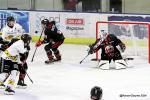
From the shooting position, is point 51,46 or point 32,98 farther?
point 51,46

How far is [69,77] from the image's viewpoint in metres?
9.02

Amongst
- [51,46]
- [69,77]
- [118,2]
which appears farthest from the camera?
[118,2]

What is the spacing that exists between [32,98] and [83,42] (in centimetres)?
626

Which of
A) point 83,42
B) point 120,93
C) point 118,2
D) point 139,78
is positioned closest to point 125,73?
point 139,78

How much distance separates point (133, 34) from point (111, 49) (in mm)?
1645

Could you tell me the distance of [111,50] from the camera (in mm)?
9852

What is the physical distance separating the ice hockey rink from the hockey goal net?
0.36 meters

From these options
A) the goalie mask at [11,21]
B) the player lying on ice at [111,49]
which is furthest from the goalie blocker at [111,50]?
the goalie mask at [11,21]

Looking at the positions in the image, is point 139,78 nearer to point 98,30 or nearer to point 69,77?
point 69,77

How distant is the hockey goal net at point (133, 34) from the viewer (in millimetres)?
10922

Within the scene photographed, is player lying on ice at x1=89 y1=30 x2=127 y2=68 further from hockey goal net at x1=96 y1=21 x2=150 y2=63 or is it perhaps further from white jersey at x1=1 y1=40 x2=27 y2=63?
white jersey at x1=1 y1=40 x2=27 y2=63

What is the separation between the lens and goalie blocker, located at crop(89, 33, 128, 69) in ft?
32.1

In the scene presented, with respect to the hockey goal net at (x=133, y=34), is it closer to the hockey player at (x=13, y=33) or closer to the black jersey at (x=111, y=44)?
the black jersey at (x=111, y=44)

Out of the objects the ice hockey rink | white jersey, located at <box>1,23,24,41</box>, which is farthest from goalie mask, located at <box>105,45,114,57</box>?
white jersey, located at <box>1,23,24,41</box>
